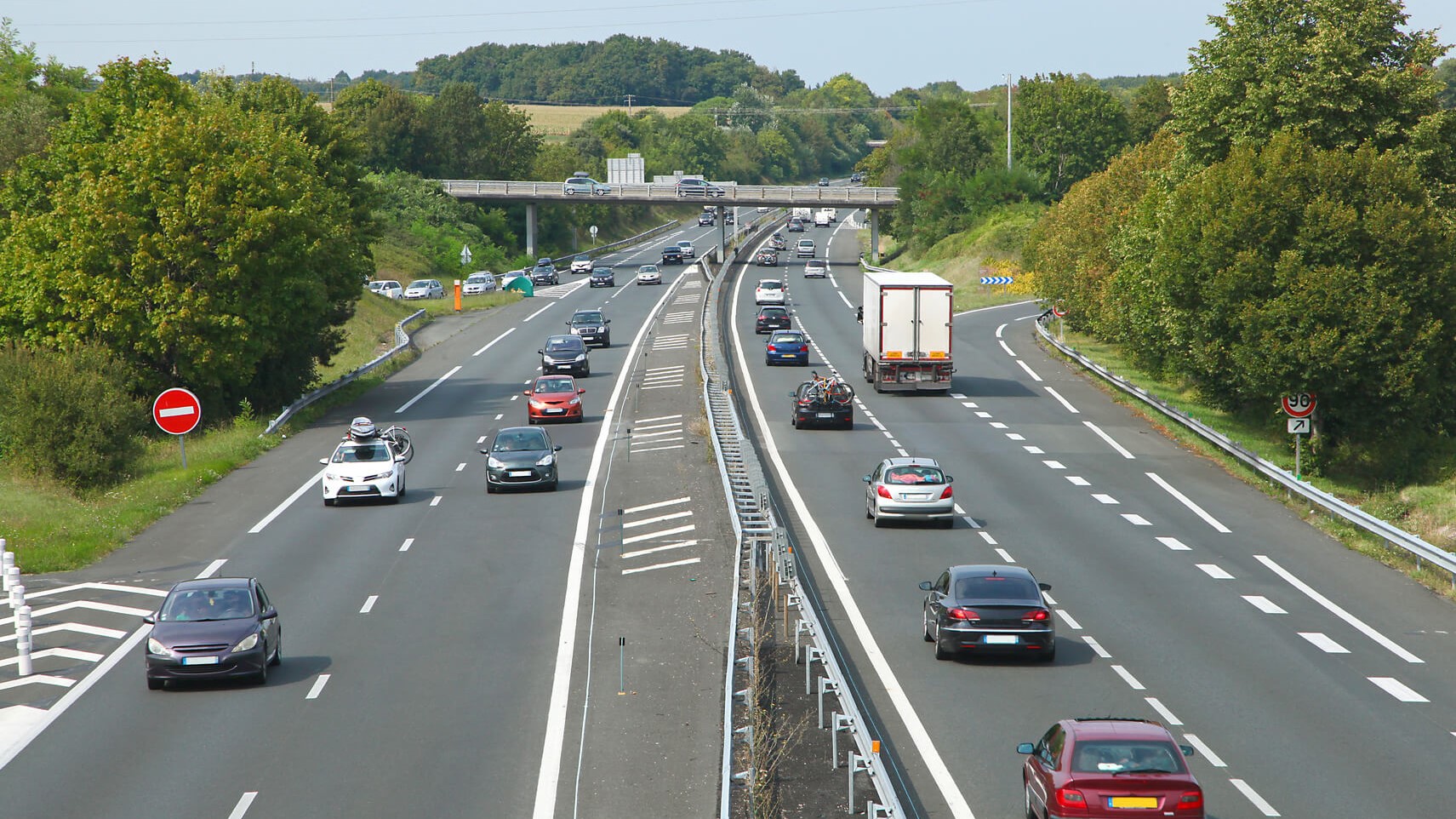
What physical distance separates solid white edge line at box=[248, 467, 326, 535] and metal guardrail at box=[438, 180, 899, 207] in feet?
Result: 269

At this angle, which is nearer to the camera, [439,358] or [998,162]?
[439,358]

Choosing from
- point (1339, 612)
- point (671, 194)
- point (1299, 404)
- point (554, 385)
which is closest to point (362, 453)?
point (554, 385)

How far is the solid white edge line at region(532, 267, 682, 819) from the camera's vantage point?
1588 cm

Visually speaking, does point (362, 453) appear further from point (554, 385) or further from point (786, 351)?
point (786, 351)

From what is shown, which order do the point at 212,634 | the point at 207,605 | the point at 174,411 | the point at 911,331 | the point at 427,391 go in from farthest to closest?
1. the point at 427,391
2. the point at 911,331
3. the point at 174,411
4. the point at 207,605
5. the point at 212,634

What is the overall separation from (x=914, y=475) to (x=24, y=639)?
17.2 meters

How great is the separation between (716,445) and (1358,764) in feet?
67.3

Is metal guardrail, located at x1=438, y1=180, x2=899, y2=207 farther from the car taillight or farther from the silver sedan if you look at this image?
the car taillight

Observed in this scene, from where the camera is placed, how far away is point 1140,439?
43.0 metres

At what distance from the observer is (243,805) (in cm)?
1536

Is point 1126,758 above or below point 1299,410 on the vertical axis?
above

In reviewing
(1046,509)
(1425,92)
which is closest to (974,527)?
(1046,509)

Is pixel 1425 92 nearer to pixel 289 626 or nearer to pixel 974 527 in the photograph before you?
pixel 974 527

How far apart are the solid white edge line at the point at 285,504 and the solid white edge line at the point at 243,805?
659 inches
